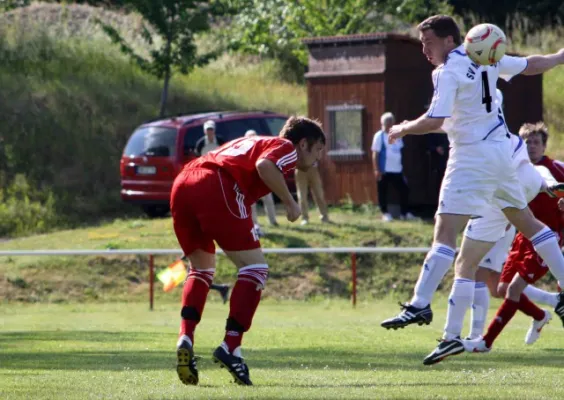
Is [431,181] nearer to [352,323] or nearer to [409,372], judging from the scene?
[352,323]

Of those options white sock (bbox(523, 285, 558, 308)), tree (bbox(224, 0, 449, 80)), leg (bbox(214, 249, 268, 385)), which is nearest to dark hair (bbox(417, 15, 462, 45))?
leg (bbox(214, 249, 268, 385))

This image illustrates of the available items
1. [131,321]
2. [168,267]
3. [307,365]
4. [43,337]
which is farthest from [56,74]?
[307,365]

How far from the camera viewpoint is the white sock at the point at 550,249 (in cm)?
965

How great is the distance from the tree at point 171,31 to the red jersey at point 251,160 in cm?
2413

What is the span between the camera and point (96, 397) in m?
7.60

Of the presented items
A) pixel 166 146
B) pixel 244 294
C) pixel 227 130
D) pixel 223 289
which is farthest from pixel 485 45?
pixel 166 146

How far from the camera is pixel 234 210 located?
8.66m

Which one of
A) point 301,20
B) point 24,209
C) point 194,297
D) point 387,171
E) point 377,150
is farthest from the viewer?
point 301,20

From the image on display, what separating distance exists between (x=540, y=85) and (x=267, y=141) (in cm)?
1959

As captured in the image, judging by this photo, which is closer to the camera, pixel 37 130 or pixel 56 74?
pixel 37 130

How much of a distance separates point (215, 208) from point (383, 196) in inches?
635

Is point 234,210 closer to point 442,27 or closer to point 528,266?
point 442,27

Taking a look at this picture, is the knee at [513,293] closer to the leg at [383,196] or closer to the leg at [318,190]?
the leg at [318,190]

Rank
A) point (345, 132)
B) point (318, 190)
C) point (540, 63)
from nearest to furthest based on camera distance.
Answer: point (540, 63) < point (318, 190) < point (345, 132)
